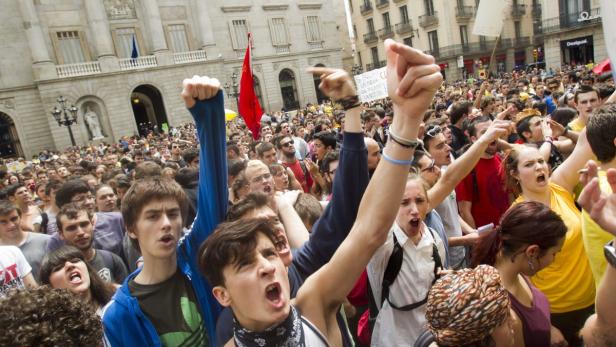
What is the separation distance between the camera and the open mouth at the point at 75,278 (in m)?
2.49

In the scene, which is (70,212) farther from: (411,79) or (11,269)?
(411,79)

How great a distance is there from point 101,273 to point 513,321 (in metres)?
2.88

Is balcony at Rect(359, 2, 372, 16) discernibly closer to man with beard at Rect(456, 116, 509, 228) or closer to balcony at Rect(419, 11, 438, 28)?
balcony at Rect(419, 11, 438, 28)

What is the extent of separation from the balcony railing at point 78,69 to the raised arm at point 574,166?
2897 cm

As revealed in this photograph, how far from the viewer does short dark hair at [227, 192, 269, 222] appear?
85.5 inches

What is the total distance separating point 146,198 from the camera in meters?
2.05

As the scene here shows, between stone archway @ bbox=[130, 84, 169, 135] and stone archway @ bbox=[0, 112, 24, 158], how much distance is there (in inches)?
297

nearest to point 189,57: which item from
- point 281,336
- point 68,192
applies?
point 68,192

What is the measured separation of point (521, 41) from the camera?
40688mm

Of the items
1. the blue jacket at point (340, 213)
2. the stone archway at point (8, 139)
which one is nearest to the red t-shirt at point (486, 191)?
the blue jacket at point (340, 213)

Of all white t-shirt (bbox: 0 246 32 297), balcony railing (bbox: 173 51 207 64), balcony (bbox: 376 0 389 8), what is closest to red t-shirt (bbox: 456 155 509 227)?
white t-shirt (bbox: 0 246 32 297)

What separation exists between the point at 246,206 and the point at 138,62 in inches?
1156

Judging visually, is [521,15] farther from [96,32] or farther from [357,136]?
[357,136]

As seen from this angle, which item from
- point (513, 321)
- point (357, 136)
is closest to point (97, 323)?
point (357, 136)
